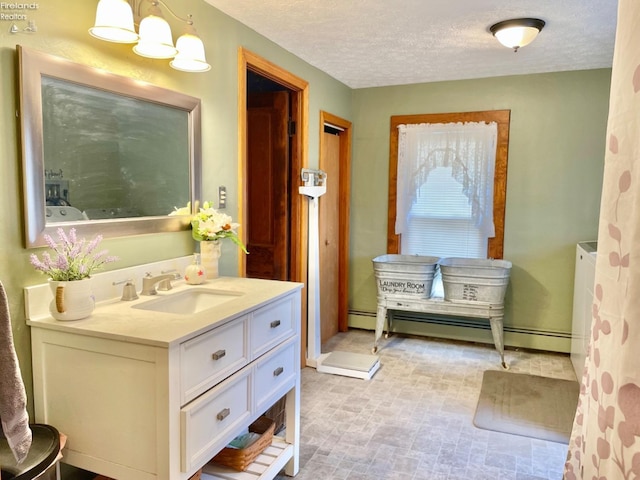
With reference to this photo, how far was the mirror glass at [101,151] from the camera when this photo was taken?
1.55 m

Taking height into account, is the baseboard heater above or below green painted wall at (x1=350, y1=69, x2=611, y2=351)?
below

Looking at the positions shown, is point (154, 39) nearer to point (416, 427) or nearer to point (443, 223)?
point (416, 427)

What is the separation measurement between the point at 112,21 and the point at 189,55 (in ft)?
1.30

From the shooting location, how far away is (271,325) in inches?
77.4

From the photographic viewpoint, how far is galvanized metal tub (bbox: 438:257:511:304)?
3582mm

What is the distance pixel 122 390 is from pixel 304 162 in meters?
2.37

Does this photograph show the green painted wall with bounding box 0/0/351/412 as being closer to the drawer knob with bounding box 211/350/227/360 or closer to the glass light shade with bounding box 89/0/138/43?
the glass light shade with bounding box 89/0/138/43

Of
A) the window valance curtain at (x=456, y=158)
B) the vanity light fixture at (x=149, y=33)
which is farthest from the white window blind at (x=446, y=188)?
the vanity light fixture at (x=149, y=33)

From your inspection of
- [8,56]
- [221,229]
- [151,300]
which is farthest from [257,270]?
[8,56]

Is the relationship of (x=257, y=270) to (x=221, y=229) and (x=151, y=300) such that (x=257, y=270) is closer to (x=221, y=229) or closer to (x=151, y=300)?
(x=221, y=229)

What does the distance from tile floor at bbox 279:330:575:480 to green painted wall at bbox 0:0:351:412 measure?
1.10 m

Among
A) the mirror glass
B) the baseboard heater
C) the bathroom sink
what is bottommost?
the baseboard heater

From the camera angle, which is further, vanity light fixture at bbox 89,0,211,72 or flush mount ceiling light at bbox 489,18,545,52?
flush mount ceiling light at bbox 489,18,545,52

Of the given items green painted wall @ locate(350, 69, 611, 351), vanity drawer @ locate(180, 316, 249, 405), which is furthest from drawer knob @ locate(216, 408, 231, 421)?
green painted wall @ locate(350, 69, 611, 351)
